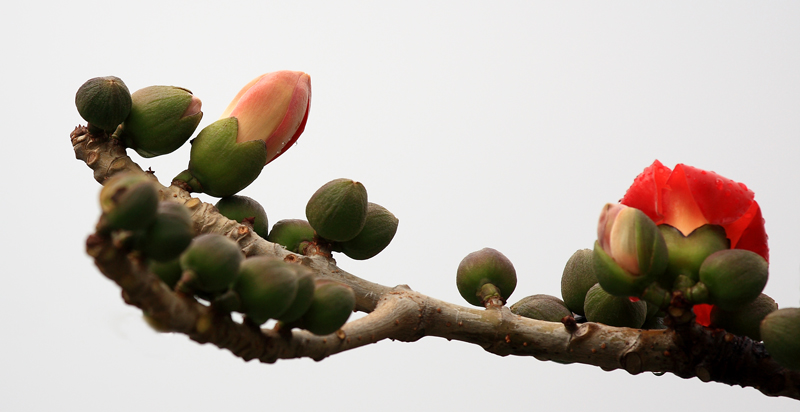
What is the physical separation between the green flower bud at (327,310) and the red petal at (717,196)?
51 cm

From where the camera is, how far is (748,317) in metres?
0.92

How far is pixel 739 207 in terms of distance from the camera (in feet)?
3.01

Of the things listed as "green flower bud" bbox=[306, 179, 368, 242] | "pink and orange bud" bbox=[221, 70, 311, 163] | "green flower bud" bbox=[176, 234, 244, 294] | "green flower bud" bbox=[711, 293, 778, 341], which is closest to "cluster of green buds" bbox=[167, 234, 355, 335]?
"green flower bud" bbox=[176, 234, 244, 294]

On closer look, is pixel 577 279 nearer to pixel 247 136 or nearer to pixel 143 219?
pixel 247 136

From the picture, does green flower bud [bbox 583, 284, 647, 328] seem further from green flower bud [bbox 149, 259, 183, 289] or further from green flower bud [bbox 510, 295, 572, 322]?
green flower bud [bbox 149, 259, 183, 289]

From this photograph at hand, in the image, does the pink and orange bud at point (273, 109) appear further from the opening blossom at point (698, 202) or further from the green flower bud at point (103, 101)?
the opening blossom at point (698, 202)

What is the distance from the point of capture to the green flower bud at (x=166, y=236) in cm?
56

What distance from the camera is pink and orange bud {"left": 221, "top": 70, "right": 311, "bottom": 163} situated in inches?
42.2

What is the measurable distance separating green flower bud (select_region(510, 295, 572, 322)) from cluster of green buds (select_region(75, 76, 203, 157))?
0.63 m

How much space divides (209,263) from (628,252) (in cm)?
49

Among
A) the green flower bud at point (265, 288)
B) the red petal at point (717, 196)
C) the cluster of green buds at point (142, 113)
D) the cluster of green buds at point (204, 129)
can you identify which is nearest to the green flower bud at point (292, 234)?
the cluster of green buds at point (204, 129)

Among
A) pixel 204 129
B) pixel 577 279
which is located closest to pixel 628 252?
pixel 577 279

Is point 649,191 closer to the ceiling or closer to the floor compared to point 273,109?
closer to the floor

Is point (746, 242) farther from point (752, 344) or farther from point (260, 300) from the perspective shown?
point (260, 300)
